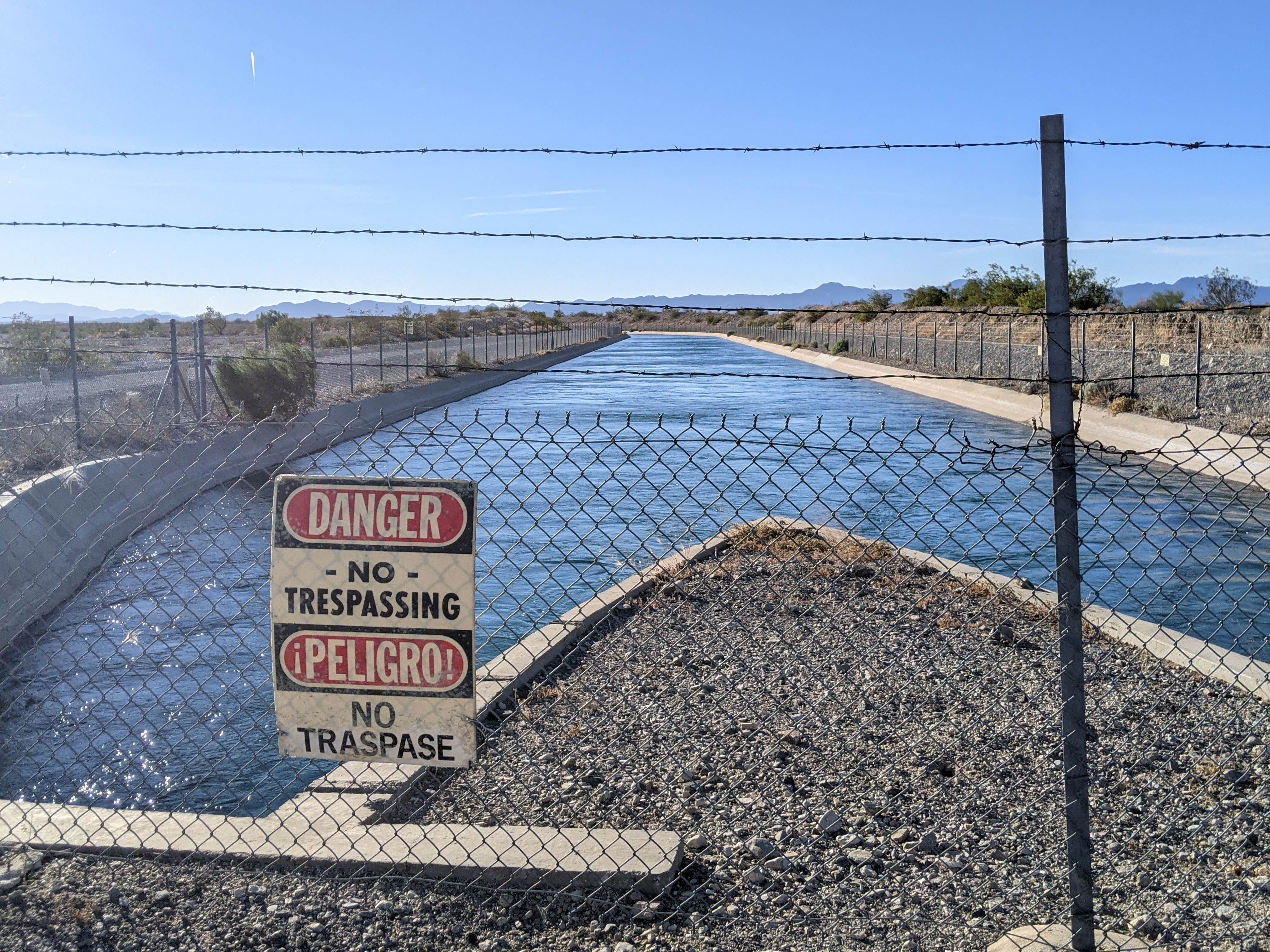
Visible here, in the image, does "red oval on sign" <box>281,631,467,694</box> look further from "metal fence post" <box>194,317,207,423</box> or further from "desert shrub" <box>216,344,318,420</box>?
"desert shrub" <box>216,344,318,420</box>

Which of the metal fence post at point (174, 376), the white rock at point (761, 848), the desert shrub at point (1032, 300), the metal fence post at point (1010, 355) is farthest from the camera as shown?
the desert shrub at point (1032, 300)

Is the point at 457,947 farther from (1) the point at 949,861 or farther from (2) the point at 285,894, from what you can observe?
(1) the point at 949,861

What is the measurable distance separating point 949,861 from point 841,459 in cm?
1711

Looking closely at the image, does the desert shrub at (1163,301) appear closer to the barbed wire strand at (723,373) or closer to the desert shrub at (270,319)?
the barbed wire strand at (723,373)

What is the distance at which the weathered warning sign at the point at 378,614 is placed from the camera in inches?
146

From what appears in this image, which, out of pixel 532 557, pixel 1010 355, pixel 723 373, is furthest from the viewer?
pixel 1010 355

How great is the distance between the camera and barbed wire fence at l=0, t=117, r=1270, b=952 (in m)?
4.12

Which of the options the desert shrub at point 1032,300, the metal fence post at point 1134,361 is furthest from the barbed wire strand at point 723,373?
the desert shrub at point 1032,300

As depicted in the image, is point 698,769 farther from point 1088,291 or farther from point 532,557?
point 1088,291

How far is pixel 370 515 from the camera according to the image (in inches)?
146

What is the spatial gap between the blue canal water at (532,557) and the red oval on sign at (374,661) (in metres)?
0.79

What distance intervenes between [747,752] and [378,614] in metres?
2.83

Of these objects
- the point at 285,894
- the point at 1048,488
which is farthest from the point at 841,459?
the point at 285,894

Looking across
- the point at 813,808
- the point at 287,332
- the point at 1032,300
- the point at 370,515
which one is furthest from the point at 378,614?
the point at 1032,300
